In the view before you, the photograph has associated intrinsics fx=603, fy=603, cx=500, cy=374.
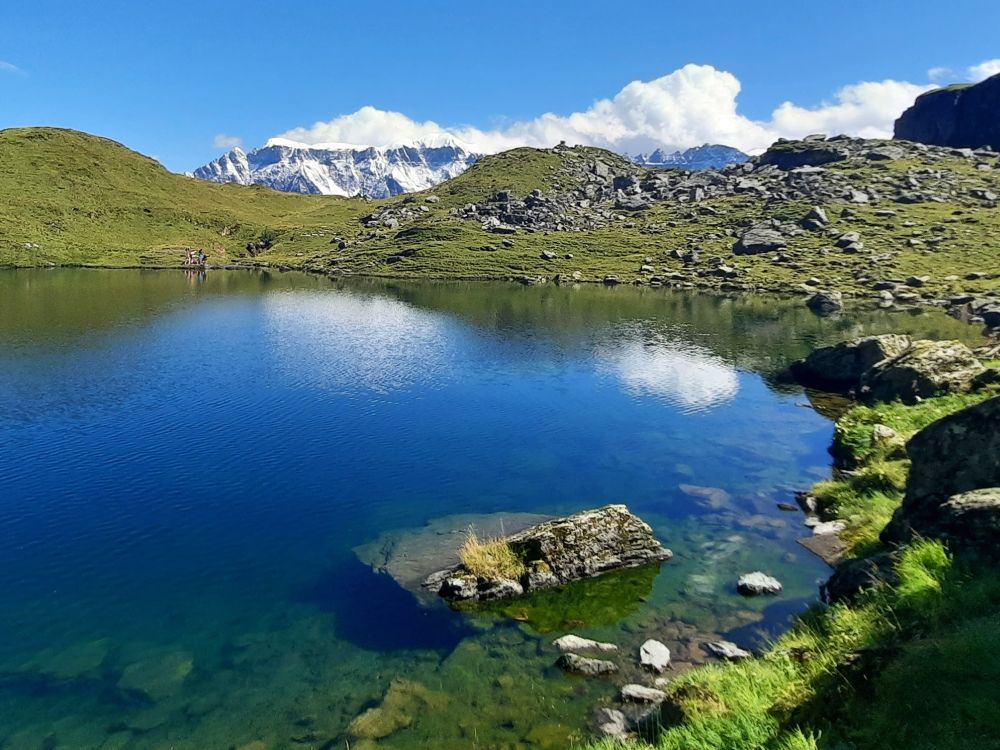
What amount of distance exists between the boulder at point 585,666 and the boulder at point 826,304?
145 metres

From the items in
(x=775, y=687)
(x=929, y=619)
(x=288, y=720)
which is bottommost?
(x=288, y=720)

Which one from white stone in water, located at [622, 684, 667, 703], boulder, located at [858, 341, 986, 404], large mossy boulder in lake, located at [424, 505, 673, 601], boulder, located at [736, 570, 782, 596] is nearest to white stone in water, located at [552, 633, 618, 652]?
white stone in water, located at [622, 684, 667, 703]

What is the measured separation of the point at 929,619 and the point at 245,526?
35074 mm

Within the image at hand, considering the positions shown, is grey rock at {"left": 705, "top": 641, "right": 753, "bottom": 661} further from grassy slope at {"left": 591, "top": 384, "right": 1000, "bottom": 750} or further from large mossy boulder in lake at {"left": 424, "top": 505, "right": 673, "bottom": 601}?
large mossy boulder in lake at {"left": 424, "top": 505, "right": 673, "bottom": 601}

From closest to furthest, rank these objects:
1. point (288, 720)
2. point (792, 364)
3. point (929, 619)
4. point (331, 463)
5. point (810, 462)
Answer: point (929, 619), point (288, 720), point (331, 463), point (810, 462), point (792, 364)

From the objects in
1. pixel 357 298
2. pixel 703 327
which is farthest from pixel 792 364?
pixel 357 298

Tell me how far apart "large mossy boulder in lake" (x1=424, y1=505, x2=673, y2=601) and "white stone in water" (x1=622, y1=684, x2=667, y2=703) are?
8.68 metres

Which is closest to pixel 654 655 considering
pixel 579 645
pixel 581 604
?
pixel 579 645

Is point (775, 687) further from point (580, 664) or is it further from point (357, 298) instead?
point (357, 298)

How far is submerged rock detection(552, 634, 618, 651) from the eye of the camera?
26391 mm

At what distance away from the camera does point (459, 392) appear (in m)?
72.9

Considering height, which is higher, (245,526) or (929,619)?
(929,619)

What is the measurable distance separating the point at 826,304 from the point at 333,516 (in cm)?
14773

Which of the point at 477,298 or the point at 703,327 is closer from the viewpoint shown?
the point at 703,327
